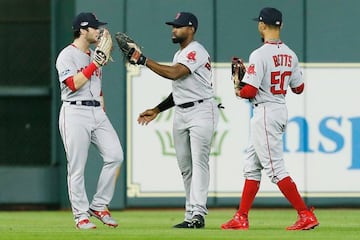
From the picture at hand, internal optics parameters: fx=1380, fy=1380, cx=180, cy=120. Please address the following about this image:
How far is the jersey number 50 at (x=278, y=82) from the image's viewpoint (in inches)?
470

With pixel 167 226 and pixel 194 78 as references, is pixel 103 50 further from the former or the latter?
pixel 167 226

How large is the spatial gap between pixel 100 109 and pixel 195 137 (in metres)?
0.89

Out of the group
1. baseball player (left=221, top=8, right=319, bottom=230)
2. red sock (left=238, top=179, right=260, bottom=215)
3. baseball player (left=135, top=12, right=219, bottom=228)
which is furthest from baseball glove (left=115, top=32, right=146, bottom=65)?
red sock (left=238, top=179, right=260, bottom=215)

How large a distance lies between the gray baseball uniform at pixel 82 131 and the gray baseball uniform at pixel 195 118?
0.65 meters

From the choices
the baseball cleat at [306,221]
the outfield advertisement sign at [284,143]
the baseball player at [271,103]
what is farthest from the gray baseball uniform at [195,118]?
the outfield advertisement sign at [284,143]

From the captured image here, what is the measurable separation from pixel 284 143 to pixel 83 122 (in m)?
4.69

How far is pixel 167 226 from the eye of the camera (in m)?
13.2

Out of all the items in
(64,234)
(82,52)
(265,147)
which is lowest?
(64,234)

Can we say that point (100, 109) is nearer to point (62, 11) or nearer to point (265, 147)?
point (265, 147)

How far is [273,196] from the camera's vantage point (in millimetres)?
16344

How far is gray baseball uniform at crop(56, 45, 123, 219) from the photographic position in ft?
39.8

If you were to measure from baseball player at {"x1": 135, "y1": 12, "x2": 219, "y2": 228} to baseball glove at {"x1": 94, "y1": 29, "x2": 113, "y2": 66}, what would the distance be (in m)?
0.63

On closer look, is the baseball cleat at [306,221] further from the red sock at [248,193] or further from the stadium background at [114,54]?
the stadium background at [114,54]

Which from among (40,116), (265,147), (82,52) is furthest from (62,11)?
(265,147)
